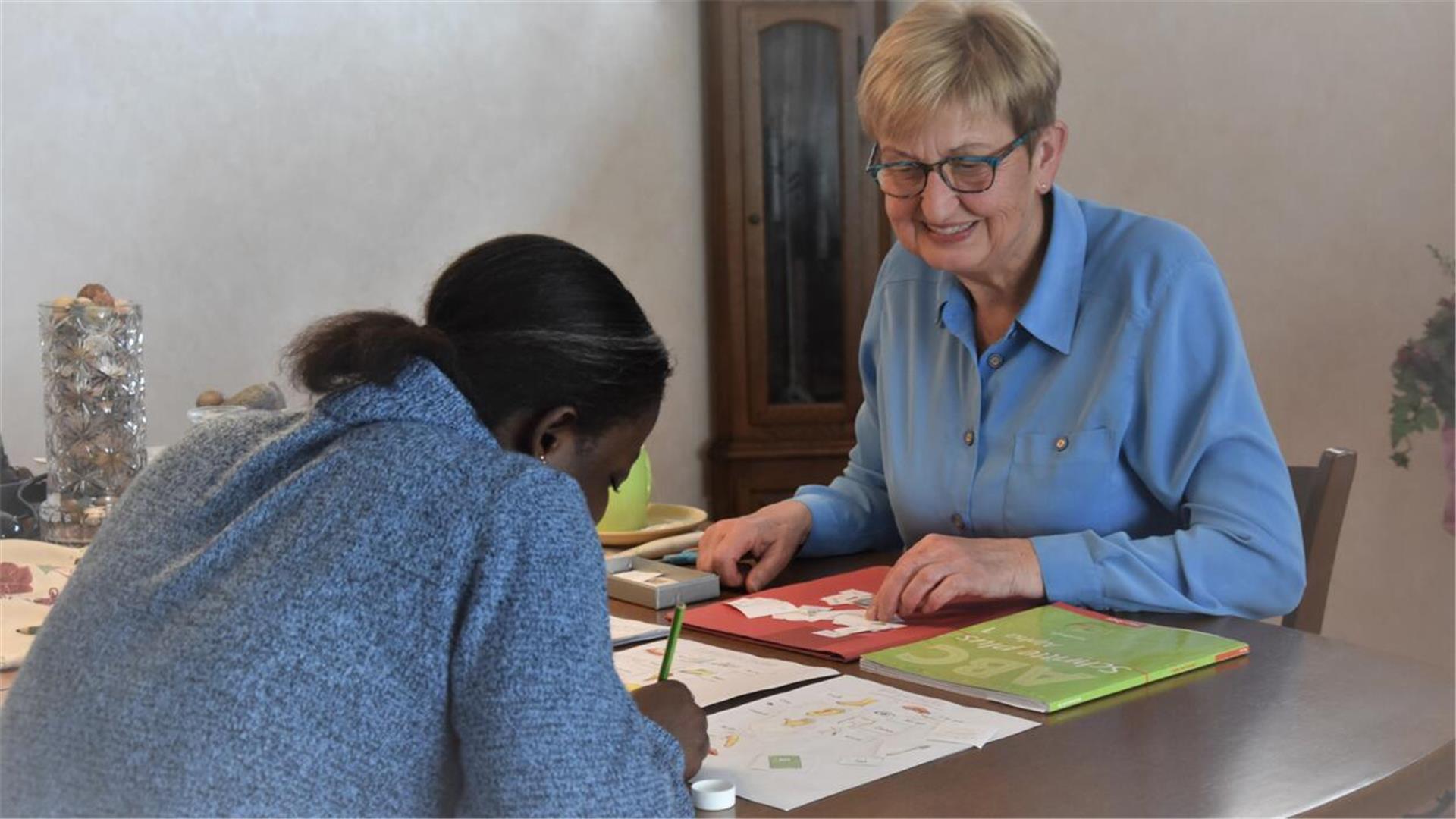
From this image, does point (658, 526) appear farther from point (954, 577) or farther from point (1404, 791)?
point (1404, 791)

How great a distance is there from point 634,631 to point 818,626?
0.19 metres

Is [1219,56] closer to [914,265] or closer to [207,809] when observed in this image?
[914,265]

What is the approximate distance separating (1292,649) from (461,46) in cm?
315

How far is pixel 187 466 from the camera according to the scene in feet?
3.71

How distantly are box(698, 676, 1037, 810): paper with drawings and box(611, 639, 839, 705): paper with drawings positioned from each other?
3cm

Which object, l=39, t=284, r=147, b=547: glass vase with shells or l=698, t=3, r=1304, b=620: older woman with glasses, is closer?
l=698, t=3, r=1304, b=620: older woman with glasses

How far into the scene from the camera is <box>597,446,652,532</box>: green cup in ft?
7.07

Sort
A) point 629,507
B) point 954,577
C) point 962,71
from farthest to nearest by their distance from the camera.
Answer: point 629,507 < point 962,71 < point 954,577

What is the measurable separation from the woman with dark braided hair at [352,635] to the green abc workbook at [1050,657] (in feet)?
1.27

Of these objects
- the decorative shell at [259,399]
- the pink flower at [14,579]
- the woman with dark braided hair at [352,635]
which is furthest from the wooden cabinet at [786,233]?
the woman with dark braided hair at [352,635]

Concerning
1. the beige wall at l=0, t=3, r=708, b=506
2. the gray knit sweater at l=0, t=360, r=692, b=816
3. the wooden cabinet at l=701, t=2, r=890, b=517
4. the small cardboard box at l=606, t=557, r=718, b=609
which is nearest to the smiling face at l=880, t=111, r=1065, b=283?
the small cardboard box at l=606, t=557, r=718, b=609

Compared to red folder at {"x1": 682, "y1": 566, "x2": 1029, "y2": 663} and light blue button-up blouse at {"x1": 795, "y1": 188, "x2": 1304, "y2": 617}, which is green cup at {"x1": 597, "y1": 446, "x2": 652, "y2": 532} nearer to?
light blue button-up blouse at {"x1": 795, "y1": 188, "x2": 1304, "y2": 617}

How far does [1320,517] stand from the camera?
1.91 metres

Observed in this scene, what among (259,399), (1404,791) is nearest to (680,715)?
(1404,791)
